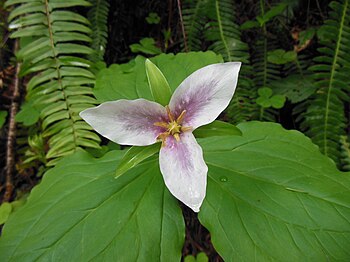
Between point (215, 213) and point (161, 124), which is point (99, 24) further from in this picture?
point (215, 213)

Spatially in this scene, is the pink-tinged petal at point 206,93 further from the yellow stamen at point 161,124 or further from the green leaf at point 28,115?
the green leaf at point 28,115

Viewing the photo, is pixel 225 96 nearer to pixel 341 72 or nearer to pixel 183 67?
pixel 183 67

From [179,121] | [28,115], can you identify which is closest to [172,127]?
[179,121]

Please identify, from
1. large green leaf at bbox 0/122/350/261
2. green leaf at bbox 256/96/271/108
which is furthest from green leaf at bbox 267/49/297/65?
large green leaf at bbox 0/122/350/261

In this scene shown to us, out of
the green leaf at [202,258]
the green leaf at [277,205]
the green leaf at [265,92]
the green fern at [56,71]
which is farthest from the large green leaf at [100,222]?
the green leaf at [265,92]

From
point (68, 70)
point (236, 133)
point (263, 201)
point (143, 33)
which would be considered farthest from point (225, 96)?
point (143, 33)

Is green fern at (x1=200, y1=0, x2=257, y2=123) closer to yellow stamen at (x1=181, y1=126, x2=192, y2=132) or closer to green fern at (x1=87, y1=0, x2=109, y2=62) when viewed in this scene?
green fern at (x1=87, y1=0, x2=109, y2=62)
